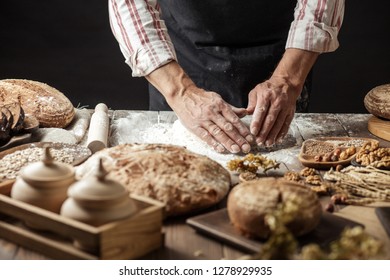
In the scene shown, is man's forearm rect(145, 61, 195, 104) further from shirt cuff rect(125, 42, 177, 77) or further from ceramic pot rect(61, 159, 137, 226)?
ceramic pot rect(61, 159, 137, 226)

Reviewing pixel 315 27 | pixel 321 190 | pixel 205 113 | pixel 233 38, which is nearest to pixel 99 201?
pixel 321 190

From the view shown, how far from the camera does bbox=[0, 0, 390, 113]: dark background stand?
4836 millimetres

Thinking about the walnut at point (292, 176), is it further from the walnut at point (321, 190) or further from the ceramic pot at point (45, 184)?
the ceramic pot at point (45, 184)

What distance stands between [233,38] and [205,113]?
661 millimetres

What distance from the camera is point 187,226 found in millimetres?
1924

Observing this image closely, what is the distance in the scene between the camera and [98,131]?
271 cm

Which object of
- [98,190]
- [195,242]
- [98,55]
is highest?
[98,190]

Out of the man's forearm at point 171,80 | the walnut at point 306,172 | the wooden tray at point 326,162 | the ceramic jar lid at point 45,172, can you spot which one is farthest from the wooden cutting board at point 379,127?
the ceramic jar lid at point 45,172

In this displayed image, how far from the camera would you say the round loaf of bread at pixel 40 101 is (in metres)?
2.96

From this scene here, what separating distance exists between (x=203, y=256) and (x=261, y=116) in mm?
1097

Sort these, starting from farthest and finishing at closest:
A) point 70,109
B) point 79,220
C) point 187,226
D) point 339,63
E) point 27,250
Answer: point 339,63 → point 70,109 → point 187,226 → point 27,250 → point 79,220

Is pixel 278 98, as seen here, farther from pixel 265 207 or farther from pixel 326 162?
pixel 265 207

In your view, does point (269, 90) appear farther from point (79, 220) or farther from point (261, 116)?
point (79, 220)

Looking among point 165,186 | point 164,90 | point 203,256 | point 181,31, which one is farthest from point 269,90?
point 203,256
